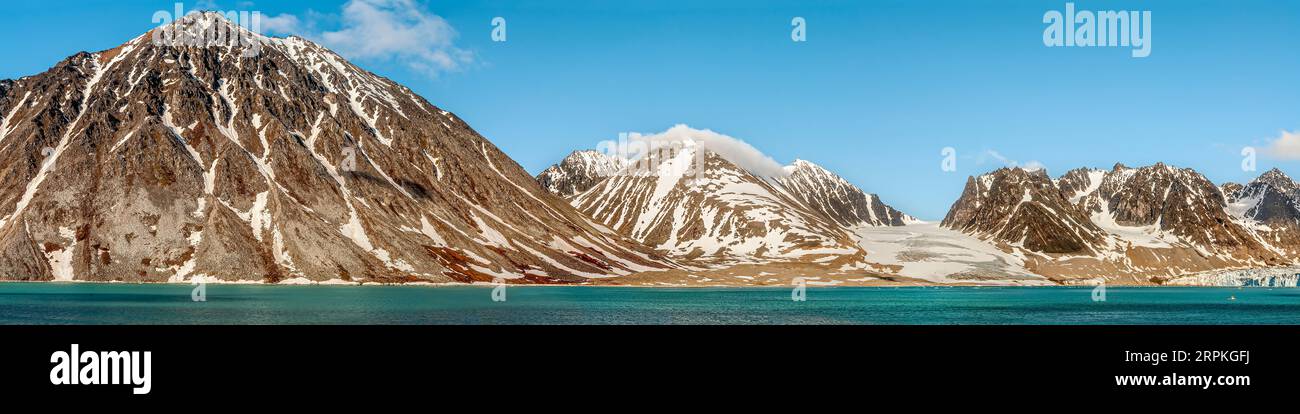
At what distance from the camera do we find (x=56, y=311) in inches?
4505
